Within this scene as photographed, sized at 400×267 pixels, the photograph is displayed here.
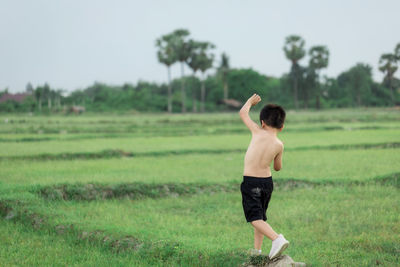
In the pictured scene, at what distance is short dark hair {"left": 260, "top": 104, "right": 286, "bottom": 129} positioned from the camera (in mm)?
3488

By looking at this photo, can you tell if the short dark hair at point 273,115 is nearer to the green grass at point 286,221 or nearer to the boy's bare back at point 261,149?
the boy's bare back at point 261,149

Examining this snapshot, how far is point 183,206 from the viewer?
6.83m

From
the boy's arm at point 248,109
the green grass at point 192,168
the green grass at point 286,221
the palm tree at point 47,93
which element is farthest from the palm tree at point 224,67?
the boy's arm at point 248,109

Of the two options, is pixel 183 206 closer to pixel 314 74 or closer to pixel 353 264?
pixel 353 264

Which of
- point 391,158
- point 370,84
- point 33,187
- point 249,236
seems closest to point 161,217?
point 249,236

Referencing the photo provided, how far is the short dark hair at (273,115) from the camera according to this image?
3488 millimetres

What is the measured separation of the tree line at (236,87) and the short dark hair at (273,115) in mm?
39668

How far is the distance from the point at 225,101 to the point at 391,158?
131 ft

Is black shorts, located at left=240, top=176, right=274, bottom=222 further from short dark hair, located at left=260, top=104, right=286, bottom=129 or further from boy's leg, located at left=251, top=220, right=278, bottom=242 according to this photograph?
short dark hair, located at left=260, top=104, right=286, bottom=129

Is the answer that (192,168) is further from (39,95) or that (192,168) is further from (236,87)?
(236,87)

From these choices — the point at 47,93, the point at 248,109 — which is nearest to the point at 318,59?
the point at 47,93

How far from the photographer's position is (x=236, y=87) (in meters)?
56.1

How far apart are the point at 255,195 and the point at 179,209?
3.29 metres

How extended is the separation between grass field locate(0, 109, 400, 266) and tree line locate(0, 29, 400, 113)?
32.5m
